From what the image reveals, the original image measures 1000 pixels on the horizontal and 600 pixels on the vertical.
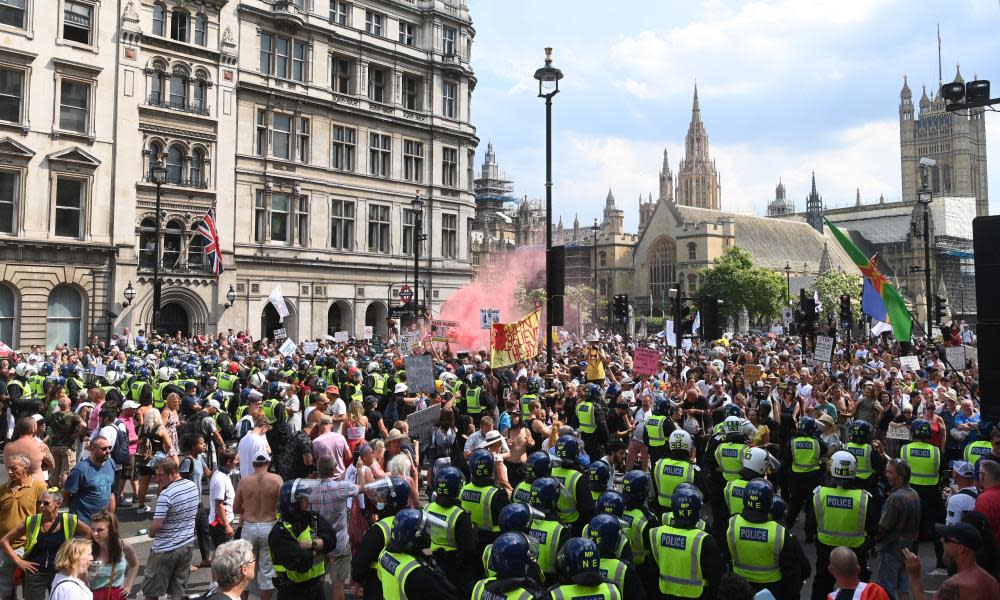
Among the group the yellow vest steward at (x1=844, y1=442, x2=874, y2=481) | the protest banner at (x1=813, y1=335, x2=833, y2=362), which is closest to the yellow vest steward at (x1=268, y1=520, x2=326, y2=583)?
the yellow vest steward at (x1=844, y1=442, x2=874, y2=481)

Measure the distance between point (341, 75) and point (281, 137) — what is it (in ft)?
17.4

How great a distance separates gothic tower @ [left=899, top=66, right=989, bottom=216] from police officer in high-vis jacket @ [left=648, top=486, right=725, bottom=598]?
157 metres

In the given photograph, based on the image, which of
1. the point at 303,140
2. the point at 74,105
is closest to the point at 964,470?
the point at 74,105

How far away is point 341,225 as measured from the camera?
41.2 m

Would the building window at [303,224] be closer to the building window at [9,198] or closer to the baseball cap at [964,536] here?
the building window at [9,198]

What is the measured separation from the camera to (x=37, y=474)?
26.5 ft

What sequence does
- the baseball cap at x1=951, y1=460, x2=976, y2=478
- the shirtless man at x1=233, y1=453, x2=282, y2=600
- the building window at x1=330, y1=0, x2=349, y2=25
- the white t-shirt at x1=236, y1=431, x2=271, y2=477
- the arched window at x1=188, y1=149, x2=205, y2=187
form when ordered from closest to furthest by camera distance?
the shirtless man at x1=233, y1=453, x2=282, y2=600 → the baseball cap at x1=951, y1=460, x2=976, y2=478 → the white t-shirt at x1=236, y1=431, x2=271, y2=477 → the arched window at x1=188, y1=149, x2=205, y2=187 → the building window at x1=330, y1=0, x2=349, y2=25

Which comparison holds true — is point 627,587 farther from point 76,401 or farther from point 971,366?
point 971,366

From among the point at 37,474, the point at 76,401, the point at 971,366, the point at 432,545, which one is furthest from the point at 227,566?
the point at 971,366

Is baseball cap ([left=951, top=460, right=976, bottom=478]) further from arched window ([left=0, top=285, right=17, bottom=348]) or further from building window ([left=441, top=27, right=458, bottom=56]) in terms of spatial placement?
building window ([left=441, top=27, right=458, bottom=56])

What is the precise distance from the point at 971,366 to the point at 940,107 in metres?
155

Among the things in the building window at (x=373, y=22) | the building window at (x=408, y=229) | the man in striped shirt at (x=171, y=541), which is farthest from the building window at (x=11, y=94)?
the man in striped shirt at (x=171, y=541)

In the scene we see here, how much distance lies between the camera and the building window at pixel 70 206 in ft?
105

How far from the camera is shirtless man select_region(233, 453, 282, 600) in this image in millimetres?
7926
